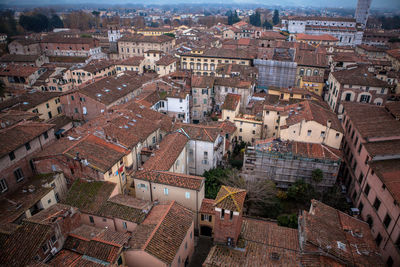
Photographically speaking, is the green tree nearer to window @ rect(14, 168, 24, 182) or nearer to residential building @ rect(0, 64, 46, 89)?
window @ rect(14, 168, 24, 182)

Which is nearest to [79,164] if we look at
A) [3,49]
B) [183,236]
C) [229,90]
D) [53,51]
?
[183,236]

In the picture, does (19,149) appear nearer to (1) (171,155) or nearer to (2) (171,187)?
(1) (171,155)

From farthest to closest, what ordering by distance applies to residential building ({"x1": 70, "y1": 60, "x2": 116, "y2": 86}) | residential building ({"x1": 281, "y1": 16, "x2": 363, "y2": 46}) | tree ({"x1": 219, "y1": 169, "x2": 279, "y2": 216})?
residential building ({"x1": 281, "y1": 16, "x2": 363, "y2": 46})
residential building ({"x1": 70, "y1": 60, "x2": 116, "y2": 86})
tree ({"x1": 219, "y1": 169, "x2": 279, "y2": 216})

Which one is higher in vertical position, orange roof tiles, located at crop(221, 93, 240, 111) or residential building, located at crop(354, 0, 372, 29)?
residential building, located at crop(354, 0, 372, 29)

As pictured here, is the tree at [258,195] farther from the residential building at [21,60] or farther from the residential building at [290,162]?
the residential building at [21,60]

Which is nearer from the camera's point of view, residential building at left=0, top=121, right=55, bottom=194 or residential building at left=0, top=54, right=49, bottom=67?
residential building at left=0, top=121, right=55, bottom=194

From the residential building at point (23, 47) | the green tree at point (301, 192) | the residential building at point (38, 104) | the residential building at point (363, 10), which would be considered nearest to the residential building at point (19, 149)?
the residential building at point (38, 104)

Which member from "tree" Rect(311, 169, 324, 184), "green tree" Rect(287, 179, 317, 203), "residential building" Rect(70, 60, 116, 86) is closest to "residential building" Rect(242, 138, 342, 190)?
"tree" Rect(311, 169, 324, 184)

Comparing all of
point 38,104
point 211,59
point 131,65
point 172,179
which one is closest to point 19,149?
point 172,179
